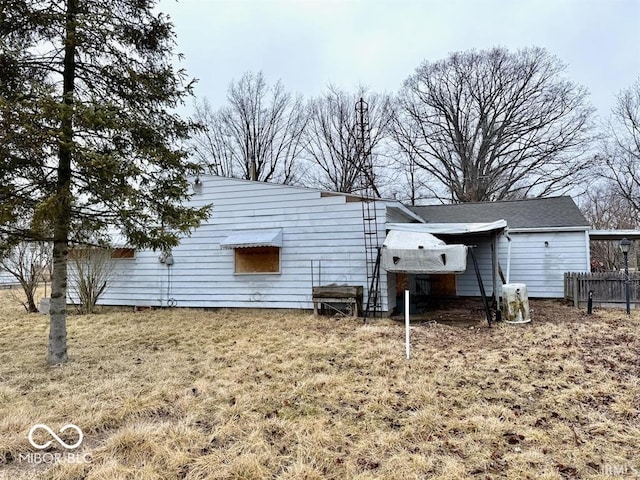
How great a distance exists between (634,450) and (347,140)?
74.9ft

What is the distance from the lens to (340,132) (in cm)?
2441

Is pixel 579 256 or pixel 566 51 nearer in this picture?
pixel 579 256

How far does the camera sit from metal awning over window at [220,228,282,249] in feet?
31.2

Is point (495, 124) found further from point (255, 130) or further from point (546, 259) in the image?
point (255, 130)

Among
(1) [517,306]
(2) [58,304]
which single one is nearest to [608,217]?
(1) [517,306]

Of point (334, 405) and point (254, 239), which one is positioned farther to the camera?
point (254, 239)

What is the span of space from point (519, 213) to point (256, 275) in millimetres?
9624

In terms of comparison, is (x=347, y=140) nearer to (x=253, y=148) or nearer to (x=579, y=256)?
(x=253, y=148)

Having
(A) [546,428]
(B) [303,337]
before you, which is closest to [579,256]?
(B) [303,337]

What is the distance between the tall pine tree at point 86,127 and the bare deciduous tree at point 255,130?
18.4m

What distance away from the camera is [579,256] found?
11.8 meters

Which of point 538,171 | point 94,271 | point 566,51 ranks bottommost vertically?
point 94,271

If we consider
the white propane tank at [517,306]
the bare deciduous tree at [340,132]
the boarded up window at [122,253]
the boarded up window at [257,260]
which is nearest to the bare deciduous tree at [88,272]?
the boarded up window at [122,253]

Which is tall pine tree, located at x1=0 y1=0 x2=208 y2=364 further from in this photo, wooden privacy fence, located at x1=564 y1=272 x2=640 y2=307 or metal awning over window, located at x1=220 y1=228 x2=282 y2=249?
wooden privacy fence, located at x1=564 y1=272 x2=640 y2=307
